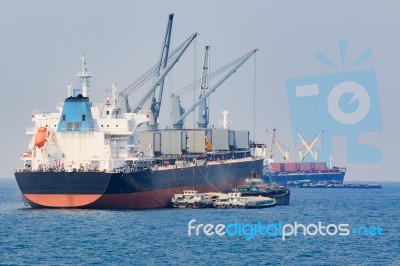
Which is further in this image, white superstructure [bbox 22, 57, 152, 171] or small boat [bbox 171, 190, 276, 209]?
small boat [bbox 171, 190, 276, 209]

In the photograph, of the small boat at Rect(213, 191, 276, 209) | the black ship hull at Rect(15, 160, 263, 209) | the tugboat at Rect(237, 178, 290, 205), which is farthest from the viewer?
the tugboat at Rect(237, 178, 290, 205)

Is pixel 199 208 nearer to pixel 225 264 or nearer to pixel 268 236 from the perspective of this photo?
pixel 268 236

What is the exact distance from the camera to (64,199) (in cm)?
10050

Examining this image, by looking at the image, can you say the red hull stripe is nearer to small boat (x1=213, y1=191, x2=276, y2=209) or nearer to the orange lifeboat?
the orange lifeboat

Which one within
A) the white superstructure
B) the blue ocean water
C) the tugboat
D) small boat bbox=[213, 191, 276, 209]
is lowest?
the blue ocean water

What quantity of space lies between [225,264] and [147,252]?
285 inches

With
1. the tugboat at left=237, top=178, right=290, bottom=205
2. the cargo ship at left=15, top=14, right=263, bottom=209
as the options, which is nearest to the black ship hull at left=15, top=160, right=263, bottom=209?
the cargo ship at left=15, top=14, right=263, bottom=209

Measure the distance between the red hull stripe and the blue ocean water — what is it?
1232 millimetres

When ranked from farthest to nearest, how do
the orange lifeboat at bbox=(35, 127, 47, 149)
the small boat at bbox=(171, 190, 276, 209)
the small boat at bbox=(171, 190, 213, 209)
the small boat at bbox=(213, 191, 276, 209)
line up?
the small boat at bbox=(213, 191, 276, 209) < the small boat at bbox=(171, 190, 276, 209) < the small boat at bbox=(171, 190, 213, 209) < the orange lifeboat at bbox=(35, 127, 47, 149)

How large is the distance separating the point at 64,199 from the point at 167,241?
898 inches

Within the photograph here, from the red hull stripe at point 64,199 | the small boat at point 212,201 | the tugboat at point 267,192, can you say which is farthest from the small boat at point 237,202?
the red hull stripe at point 64,199

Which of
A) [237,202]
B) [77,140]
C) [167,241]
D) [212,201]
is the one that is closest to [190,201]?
[212,201]

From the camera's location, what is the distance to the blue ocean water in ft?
234

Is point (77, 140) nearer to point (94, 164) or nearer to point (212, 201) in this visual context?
point (94, 164)
